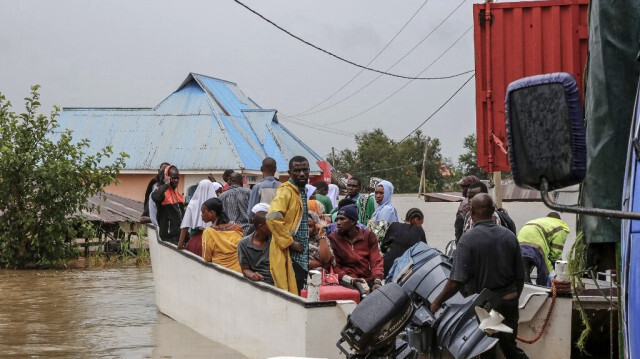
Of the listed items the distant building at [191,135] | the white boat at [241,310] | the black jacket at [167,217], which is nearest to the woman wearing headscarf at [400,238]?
the white boat at [241,310]

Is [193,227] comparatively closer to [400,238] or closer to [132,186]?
[400,238]

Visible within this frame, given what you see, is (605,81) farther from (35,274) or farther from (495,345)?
(35,274)

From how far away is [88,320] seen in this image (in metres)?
13.3

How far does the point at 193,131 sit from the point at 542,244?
2309cm

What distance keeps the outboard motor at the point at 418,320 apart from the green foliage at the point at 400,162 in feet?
133

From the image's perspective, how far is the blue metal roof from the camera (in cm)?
2978

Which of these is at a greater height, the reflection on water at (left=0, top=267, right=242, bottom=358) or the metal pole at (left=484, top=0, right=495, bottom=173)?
the metal pole at (left=484, top=0, right=495, bottom=173)

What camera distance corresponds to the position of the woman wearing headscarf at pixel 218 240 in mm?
9672

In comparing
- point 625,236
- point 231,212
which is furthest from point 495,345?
point 231,212

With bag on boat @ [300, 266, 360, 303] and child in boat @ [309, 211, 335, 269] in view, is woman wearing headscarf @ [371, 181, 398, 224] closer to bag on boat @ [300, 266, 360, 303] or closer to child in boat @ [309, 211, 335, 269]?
child in boat @ [309, 211, 335, 269]

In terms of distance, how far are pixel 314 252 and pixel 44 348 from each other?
4346 millimetres

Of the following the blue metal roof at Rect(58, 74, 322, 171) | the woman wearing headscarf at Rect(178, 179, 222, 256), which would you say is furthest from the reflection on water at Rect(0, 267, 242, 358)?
the blue metal roof at Rect(58, 74, 322, 171)

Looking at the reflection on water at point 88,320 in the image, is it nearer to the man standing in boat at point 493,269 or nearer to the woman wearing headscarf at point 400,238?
the woman wearing headscarf at point 400,238

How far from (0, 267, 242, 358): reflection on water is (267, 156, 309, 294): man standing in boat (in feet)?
3.57
